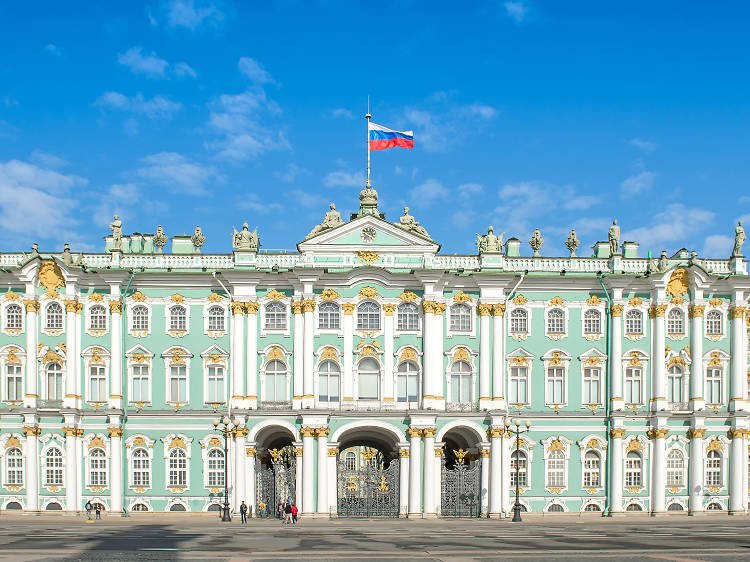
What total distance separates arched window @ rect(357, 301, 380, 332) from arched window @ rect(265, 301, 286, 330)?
511 cm

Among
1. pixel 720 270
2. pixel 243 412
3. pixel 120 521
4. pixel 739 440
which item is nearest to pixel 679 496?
pixel 739 440

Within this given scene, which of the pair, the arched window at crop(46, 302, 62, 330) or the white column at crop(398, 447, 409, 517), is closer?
the white column at crop(398, 447, 409, 517)

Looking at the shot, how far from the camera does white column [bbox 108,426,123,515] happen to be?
63188 millimetres

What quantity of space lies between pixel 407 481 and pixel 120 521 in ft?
59.5

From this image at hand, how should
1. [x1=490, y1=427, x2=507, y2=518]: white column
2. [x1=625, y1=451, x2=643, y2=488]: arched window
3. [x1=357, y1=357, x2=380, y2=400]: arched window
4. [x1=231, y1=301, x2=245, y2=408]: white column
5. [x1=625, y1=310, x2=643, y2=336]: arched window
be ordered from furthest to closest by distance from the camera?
[x1=625, y1=310, x2=643, y2=336]: arched window, [x1=625, y1=451, x2=643, y2=488]: arched window, [x1=357, y1=357, x2=380, y2=400]: arched window, [x1=231, y1=301, x2=245, y2=408]: white column, [x1=490, y1=427, x2=507, y2=518]: white column

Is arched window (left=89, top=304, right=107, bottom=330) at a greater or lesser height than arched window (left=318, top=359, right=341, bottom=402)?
greater

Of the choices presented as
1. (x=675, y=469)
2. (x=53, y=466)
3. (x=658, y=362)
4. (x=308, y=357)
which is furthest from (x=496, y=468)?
(x=53, y=466)

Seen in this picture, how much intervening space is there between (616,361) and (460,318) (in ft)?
36.0

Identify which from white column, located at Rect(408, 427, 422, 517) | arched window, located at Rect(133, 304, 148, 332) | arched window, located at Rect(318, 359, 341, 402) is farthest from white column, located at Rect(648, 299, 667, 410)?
arched window, located at Rect(133, 304, 148, 332)

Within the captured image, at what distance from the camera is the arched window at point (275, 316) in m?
65.5

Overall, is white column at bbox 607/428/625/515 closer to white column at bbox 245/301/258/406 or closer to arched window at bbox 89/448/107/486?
white column at bbox 245/301/258/406

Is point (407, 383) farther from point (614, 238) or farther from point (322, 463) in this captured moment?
point (614, 238)

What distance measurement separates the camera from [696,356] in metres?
66.3

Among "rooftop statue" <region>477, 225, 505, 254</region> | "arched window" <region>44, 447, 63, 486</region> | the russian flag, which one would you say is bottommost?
"arched window" <region>44, 447, 63, 486</region>
